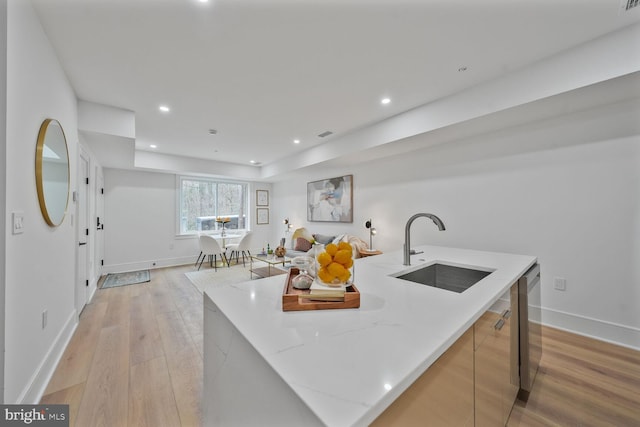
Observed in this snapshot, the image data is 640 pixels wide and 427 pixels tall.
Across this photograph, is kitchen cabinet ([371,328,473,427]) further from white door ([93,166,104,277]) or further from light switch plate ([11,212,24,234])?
white door ([93,166,104,277])

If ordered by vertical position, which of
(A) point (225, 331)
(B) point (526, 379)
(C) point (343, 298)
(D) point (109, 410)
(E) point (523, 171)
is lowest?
(D) point (109, 410)

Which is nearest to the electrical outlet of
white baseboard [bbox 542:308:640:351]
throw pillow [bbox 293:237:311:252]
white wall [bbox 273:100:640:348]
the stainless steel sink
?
white wall [bbox 273:100:640:348]

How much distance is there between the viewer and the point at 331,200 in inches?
205

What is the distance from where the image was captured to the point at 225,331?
89 cm

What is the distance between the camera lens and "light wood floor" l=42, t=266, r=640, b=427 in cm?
147

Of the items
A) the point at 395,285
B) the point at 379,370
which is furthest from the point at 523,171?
the point at 379,370

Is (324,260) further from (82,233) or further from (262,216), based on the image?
(262,216)

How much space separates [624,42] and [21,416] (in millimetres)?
4401

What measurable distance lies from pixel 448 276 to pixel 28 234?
278 centimetres

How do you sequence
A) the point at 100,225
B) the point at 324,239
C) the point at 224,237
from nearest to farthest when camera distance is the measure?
1. the point at 100,225
2. the point at 324,239
3. the point at 224,237

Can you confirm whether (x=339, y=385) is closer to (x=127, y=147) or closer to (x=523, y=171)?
(x=523, y=171)

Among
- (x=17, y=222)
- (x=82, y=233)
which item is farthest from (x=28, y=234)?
(x=82, y=233)

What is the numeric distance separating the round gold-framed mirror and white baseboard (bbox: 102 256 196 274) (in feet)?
11.3
